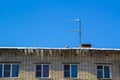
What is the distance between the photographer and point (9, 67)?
37.3 m

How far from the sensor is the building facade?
122ft

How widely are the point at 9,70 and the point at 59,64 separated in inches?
172

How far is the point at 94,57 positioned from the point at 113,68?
6.30 ft

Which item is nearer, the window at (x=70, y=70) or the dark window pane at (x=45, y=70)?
the dark window pane at (x=45, y=70)

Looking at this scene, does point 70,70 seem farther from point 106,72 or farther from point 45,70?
point 106,72

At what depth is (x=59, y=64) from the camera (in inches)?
1480

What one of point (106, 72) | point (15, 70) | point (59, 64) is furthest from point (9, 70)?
point (106, 72)

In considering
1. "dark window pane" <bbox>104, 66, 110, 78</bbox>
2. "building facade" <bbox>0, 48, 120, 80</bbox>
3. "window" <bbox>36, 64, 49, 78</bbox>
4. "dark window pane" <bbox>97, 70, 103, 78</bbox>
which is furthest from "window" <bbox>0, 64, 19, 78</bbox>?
"dark window pane" <bbox>104, 66, 110, 78</bbox>

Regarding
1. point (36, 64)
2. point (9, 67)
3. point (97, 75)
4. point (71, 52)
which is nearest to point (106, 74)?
point (97, 75)

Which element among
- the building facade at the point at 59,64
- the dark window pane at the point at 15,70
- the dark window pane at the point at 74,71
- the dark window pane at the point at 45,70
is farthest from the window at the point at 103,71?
the dark window pane at the point at 15,70

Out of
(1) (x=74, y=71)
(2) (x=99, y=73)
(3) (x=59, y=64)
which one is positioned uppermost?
(3) (x=59, y=64)

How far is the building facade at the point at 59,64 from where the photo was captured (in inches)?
1467

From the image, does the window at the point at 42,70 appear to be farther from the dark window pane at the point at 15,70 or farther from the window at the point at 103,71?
the window at the point at 103,71

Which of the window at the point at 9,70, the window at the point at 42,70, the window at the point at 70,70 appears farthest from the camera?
the window at the point at 70,70
